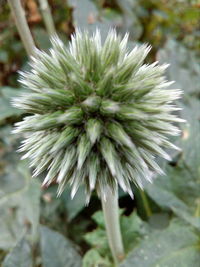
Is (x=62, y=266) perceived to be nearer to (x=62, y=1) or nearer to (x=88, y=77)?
(x=88, y=77)

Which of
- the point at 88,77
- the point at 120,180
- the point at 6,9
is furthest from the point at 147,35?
the point at 120,180

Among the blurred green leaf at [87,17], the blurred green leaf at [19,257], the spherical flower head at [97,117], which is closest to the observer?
the spherical flower head at [97,117]

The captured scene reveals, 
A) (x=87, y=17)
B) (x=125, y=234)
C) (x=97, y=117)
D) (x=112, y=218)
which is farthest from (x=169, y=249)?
(x=87, y=17)

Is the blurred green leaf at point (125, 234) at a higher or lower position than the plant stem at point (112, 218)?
lower

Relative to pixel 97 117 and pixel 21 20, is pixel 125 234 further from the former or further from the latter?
pixel 21 20

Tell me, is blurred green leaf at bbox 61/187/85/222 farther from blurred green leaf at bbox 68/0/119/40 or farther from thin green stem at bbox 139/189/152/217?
blurred green leaf at bbox 68/0/119/40

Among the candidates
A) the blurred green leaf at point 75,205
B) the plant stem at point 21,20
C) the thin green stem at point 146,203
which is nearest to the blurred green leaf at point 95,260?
the blurred green leaf at point 75,205

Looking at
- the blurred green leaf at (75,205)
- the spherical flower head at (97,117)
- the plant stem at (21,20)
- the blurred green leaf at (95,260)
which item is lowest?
the blurred green leaf at (95,260)

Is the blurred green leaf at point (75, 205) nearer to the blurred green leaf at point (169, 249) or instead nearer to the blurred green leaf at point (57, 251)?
the blurred green leaf at point (57, 251)
